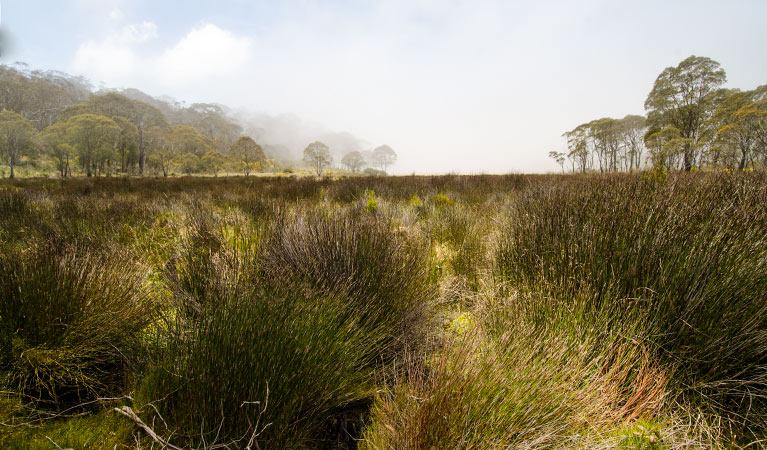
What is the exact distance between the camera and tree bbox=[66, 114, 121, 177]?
35.8 metres

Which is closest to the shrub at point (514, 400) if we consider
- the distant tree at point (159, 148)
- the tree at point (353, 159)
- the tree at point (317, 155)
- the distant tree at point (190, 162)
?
the distant tree at point (190, 162)

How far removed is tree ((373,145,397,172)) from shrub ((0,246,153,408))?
353 ft

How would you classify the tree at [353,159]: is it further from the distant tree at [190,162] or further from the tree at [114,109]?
the tree at [114,109]

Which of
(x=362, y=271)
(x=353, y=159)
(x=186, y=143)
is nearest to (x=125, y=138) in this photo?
(x=186, y=143)

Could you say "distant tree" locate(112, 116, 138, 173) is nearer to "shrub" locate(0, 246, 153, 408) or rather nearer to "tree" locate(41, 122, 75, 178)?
"tree" locate(41, 122, 75, 178)

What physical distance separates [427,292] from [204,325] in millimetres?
1484

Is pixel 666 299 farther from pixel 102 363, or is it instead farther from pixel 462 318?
pixel 102 363

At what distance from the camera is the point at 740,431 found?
3.49ft

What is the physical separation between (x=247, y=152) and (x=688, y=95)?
6004cm

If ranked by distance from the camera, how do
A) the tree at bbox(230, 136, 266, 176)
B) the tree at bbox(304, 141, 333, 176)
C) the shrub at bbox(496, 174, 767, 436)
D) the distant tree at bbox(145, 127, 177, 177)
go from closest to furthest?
the shrub at bbox(496, 174, 767, 436)
the distant tree at bbox(145, 127, 177, 177)
the tree at bbox(230, 136, 266, 176)
the tree at bbox(304, 141, 333, 176)

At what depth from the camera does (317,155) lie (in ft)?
189

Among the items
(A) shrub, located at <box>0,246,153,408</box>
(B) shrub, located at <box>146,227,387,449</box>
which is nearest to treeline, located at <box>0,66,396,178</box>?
(A) shrub, located at <box>0,246,153,408</box>

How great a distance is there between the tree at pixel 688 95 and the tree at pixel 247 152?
188 feet

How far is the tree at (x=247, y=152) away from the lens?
46.3 meters
